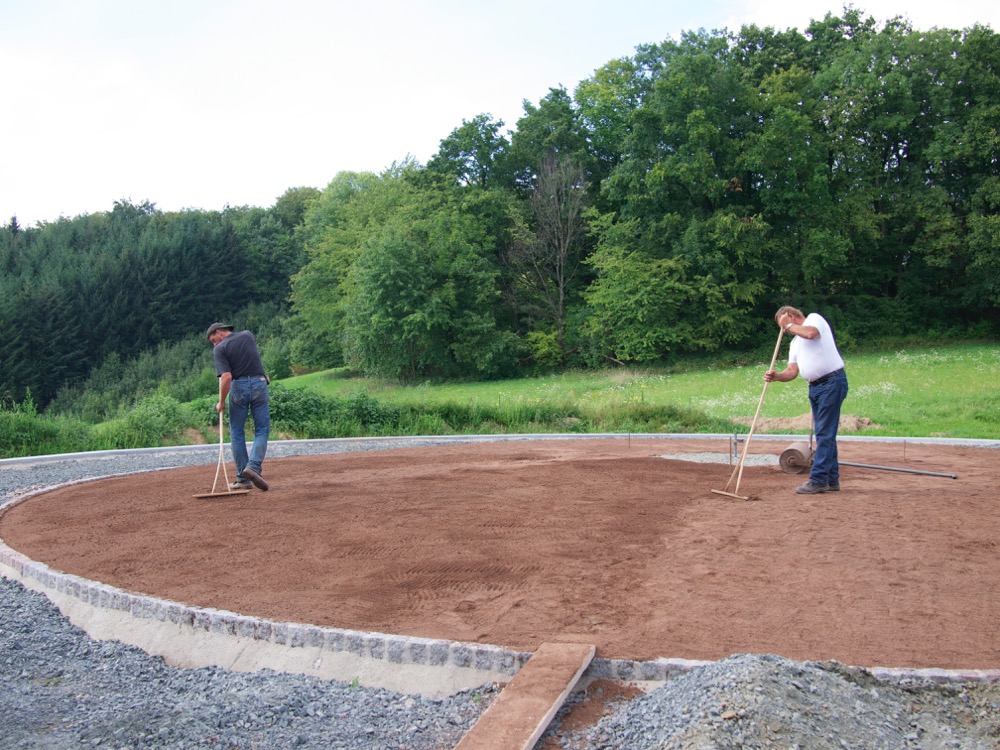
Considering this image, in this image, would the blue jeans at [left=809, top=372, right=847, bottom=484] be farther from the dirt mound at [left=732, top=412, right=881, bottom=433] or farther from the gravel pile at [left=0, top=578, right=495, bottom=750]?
the dirt mound at [left=732, top=412, right=881, bottom=433]

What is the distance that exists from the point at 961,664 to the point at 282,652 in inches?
143

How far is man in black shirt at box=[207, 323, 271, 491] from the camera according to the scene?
378 inches

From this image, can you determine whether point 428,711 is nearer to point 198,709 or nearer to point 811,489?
point 198,709

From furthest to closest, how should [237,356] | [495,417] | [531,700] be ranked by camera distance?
[495,417] < [237,356] < [531,700]

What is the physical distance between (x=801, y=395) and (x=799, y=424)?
5.62 meters

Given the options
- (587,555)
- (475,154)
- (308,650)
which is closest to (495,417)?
(587,555)

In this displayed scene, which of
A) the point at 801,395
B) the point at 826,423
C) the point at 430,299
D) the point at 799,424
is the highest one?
the point at 430,299

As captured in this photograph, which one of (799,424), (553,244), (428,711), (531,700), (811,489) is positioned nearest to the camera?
(531,700)

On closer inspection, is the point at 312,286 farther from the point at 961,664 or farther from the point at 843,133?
the point at 961,664

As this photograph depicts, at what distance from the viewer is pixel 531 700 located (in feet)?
12.6

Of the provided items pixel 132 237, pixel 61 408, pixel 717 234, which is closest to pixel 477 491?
pixel 717 234

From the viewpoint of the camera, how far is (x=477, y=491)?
9.29 m

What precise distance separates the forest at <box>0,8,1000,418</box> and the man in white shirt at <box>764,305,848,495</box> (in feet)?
99.3

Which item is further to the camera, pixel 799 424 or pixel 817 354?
pixel 799 424
